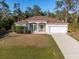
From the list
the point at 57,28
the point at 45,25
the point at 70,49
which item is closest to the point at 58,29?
the point at 57,28

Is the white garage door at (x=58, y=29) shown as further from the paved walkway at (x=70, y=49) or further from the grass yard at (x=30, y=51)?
the grass yard at (x=30, y=51)

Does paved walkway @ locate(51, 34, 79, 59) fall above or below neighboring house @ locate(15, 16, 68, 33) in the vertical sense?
below

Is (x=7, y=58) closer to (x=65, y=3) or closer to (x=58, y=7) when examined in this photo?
(x=65, y=3)

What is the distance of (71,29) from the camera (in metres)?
46.4

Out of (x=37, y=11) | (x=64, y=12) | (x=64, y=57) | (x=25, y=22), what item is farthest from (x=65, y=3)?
(x=64, y=57)

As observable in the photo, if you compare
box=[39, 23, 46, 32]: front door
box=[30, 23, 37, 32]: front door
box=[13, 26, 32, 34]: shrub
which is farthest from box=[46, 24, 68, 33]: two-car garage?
box=[13, 26, 32, 34]: shrub

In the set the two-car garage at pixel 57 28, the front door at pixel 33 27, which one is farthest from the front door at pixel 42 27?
the front door at pixel 33 27

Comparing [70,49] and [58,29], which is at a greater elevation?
[70,49]

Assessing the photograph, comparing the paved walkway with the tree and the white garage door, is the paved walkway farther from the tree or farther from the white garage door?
the tree

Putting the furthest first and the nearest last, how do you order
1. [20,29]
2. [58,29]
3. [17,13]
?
[17,13], [58,29], [20,29]

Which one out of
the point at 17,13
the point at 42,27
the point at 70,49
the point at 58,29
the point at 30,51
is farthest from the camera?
the point at 17,13

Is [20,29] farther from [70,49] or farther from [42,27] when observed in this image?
[70,49]

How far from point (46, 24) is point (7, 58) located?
29719 mm

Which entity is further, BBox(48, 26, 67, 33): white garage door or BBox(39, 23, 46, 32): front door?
BBox(39, 23, 46, 32): front door
